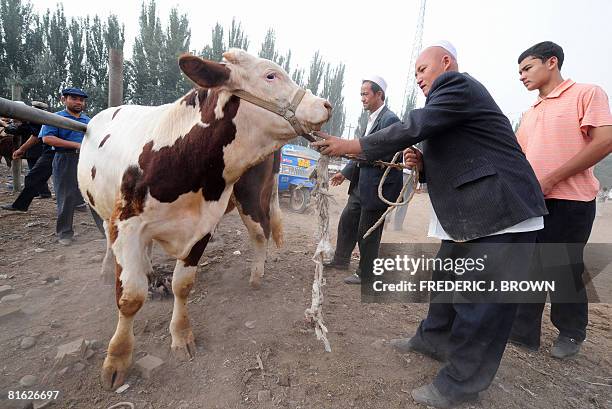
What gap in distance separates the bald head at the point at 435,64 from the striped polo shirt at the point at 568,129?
926 mm

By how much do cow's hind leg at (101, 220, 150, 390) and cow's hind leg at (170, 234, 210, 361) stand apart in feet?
0.91

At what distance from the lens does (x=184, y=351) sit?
2.27 meters

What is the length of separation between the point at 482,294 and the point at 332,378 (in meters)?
1.05

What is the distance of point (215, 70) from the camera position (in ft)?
6.11

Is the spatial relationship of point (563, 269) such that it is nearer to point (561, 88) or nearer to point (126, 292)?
point (561, 88)

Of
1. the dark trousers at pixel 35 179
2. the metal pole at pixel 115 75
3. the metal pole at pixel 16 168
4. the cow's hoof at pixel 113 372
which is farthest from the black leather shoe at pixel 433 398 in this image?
the metal pole at pixel 16 168

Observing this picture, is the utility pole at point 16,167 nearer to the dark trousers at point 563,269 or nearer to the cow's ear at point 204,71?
the cow's ear at point 204,71

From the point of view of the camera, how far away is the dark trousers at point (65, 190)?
4.32 m

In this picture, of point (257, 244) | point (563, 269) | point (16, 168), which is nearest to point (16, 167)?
point (16, 168)

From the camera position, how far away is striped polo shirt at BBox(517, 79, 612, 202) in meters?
Result: 2.25

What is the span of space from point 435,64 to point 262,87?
1099mm

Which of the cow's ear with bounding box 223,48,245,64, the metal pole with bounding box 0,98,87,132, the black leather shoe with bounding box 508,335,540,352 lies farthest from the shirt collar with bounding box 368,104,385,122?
the metal pole with bounding box 0,98,87,132

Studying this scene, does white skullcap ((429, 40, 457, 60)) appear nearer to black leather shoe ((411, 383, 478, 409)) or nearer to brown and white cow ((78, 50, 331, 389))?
brown and white cow ((78, 50, 331, 389))

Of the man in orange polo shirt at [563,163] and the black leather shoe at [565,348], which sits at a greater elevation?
the man in orange polo shirt at [563,163]
